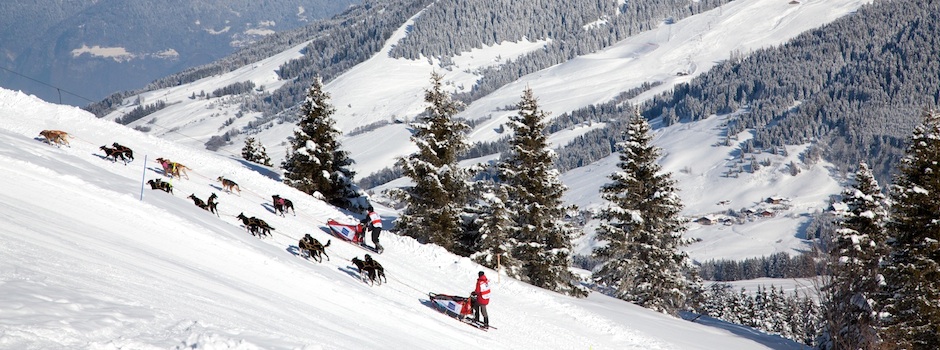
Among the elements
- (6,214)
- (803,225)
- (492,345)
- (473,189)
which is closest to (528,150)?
(473,189)

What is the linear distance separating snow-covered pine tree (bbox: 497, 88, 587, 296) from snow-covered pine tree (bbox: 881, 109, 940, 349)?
524 inches

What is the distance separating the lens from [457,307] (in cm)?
1927

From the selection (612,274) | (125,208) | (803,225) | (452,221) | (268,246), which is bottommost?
(803,225)

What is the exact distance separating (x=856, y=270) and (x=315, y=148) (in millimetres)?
28810

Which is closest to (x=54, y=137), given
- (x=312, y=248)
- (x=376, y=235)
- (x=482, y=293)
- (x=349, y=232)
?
(x=349, y=232)

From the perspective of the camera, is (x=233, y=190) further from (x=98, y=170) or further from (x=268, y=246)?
(x=268, y=246)

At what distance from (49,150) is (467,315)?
1887 centimetres

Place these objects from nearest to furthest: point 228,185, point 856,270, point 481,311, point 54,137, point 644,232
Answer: point 481,311 → point 856,270 → point 54,137 → point 228,185 → point 644,232

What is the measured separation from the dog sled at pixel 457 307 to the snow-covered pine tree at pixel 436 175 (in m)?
14.9

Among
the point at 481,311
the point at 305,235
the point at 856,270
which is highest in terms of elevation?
the point at 305,235

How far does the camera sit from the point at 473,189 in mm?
35438

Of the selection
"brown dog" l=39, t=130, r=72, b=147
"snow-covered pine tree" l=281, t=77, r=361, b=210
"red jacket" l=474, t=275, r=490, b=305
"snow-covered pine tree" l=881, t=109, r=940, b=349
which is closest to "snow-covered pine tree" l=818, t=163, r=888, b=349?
"snow-covered pine tree" l=881, t=109, r=940, b=349

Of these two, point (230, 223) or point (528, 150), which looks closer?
point (230, 223)

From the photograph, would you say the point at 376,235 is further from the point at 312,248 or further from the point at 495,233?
the point at 495,233
